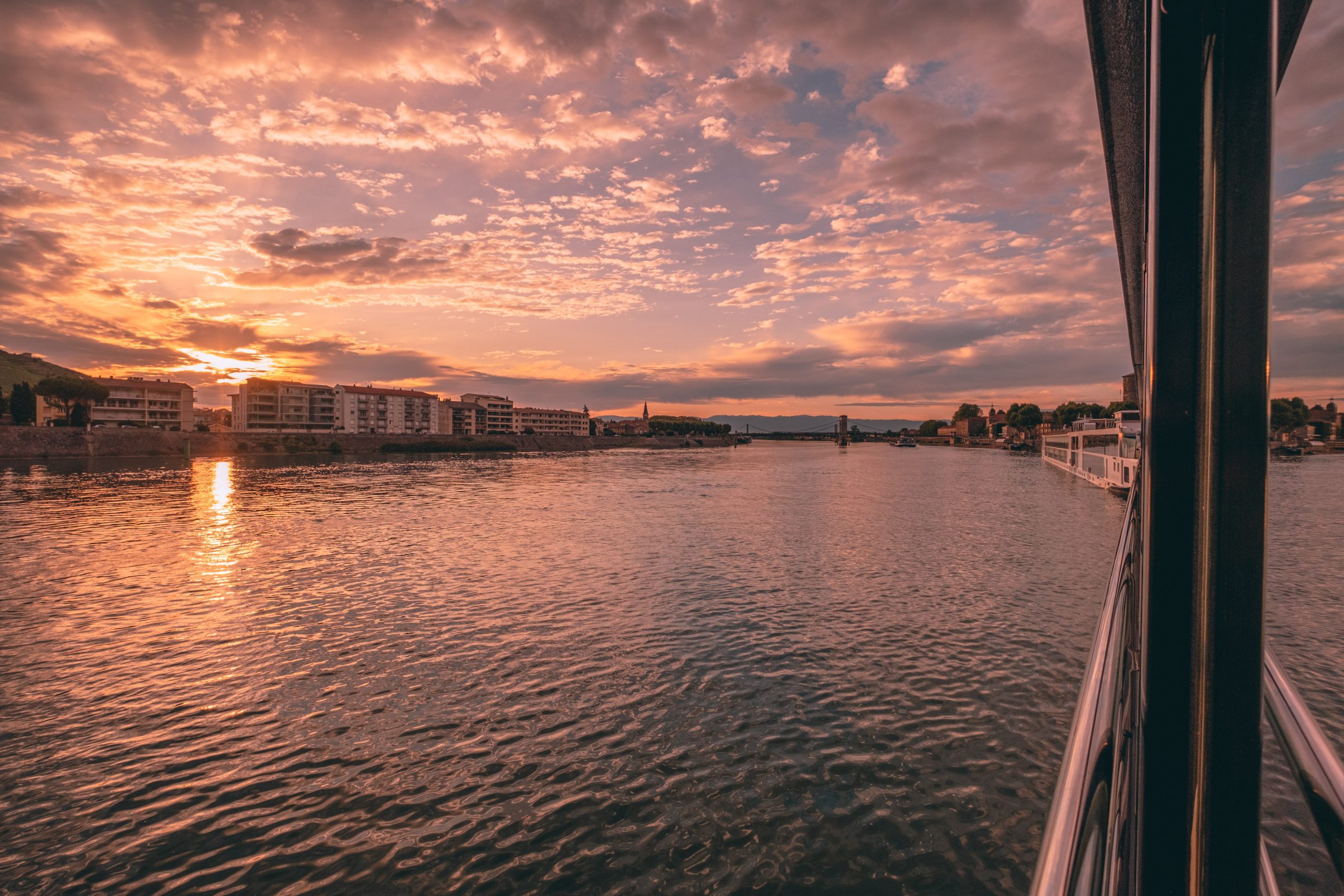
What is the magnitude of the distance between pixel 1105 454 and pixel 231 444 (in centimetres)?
9199

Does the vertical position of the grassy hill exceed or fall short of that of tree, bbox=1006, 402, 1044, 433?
it exceeds it

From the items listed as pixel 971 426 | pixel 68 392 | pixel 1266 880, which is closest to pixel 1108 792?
pixel 1266 880

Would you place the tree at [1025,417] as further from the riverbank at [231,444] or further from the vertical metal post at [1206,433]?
the vertical metal post at [1206,433]

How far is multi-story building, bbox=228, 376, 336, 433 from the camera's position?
365ft

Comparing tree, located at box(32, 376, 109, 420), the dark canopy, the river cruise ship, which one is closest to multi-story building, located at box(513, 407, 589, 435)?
tree, located at box(32, 376, 109, 420)

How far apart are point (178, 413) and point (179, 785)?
386 feet

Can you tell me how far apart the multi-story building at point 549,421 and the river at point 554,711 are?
443 feet

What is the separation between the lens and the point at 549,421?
16750cm

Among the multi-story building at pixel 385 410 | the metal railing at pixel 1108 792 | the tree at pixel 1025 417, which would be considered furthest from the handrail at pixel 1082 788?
the tree at pixel 1025 417

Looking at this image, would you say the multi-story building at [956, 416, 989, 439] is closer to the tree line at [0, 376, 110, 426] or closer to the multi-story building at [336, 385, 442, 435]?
the multi-story building at [336, 385, 442, 435]

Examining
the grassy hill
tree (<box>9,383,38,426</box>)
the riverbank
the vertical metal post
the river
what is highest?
the grassy hill

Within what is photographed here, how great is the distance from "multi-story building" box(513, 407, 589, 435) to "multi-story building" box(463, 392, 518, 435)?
2157 mm

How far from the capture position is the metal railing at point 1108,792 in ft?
3.71

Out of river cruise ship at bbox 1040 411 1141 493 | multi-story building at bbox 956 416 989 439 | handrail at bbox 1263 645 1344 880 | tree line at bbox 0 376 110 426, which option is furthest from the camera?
multi-story building at bbox 956 416 989 439
